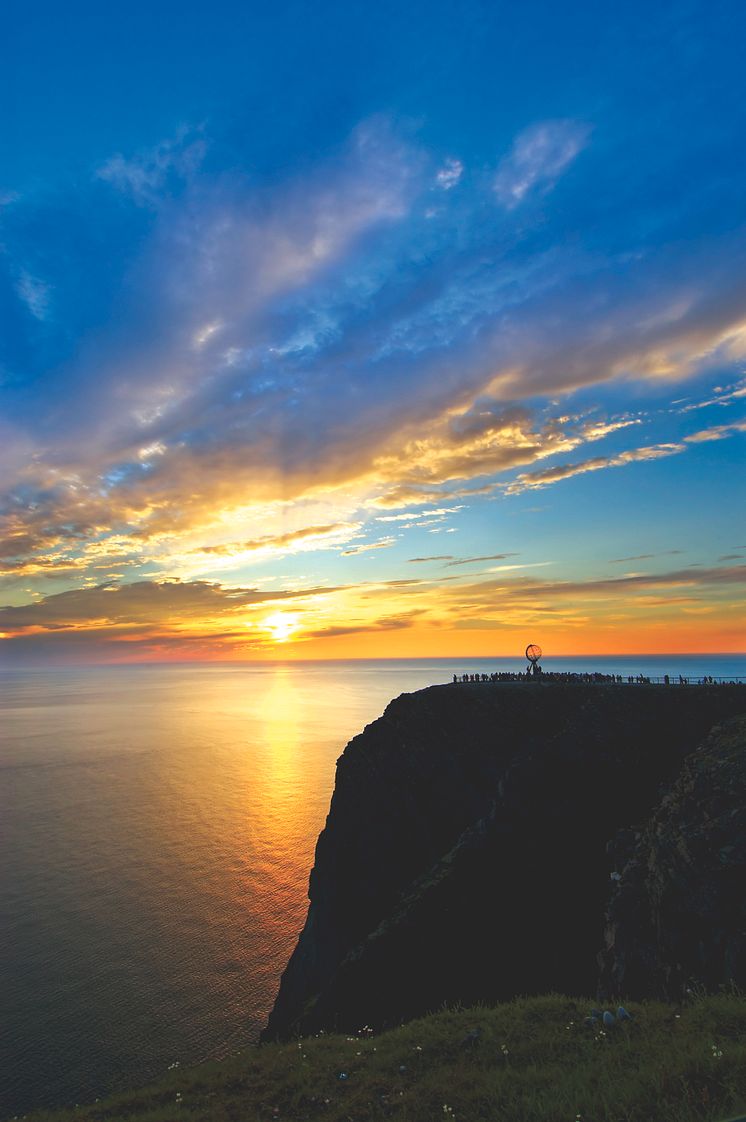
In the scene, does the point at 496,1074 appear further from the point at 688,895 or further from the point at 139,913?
the point at 139,913

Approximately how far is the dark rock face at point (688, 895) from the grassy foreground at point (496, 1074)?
321 cm

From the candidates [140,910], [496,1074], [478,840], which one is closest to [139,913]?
[140,910]

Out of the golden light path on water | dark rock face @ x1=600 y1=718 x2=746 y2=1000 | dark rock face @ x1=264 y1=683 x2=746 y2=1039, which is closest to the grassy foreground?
dark rock face @ x1=600 y1=718 x2=746 y2=1000

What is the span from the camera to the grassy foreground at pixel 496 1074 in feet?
35.3

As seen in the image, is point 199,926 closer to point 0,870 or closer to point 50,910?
point 50,910

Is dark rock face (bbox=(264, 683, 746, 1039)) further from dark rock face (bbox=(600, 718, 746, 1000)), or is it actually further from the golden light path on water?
the golden light path on water

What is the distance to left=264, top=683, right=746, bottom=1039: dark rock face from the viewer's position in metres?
27.7

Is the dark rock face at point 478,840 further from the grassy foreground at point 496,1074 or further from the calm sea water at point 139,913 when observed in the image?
the grassy foreground at point 496,1074

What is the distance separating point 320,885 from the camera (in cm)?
3981

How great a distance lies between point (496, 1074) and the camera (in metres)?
13.3

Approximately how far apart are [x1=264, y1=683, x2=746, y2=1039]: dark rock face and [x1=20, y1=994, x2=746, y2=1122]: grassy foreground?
9.85 m

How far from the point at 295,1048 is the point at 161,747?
132 m

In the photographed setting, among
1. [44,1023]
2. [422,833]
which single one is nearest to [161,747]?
[44,1023]

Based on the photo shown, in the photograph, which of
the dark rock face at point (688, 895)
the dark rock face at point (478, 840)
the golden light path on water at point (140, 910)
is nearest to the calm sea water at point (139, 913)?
the golden light path on water at point (140, 910)
